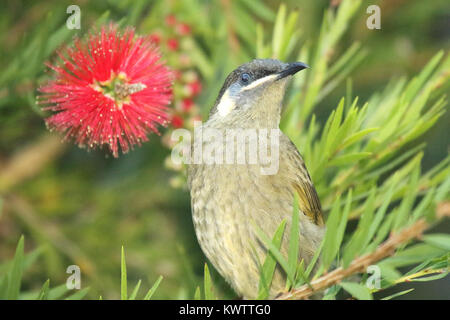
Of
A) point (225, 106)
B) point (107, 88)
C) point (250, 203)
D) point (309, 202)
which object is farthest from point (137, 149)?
point (107, 88)

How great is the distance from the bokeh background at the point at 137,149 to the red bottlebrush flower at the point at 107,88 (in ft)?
0.47

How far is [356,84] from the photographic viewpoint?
315 centimetres

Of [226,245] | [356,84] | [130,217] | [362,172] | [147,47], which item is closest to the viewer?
[147,47]

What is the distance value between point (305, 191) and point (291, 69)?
443mm

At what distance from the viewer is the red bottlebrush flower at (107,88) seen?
1.50 meters

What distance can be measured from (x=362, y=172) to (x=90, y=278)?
3.86 feet

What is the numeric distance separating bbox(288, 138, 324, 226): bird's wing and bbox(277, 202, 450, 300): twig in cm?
62

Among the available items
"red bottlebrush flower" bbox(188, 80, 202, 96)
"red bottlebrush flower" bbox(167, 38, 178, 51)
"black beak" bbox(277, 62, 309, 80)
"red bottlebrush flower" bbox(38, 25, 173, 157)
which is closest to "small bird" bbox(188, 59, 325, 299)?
"black beak" bbox(277, 62, 309, 80)

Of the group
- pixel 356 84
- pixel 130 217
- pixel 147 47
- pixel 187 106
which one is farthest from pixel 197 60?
pixel 356 84

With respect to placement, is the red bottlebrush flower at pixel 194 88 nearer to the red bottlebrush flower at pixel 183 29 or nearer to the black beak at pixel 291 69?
the red bottlebrush flower at pixel 183 29

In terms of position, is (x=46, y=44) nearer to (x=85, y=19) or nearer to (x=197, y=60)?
(x=85, y=19)

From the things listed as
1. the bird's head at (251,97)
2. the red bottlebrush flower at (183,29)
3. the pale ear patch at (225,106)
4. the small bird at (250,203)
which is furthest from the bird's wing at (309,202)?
the red bottlebrush flower at (183,29)

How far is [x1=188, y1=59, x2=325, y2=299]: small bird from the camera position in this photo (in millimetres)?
1998

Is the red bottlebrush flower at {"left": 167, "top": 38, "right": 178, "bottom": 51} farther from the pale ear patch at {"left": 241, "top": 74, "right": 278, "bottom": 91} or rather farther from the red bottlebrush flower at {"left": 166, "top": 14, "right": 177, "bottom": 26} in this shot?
the pale ear patch at {"left": 241, "top": 74, "right": 278, "bottom": 91}
